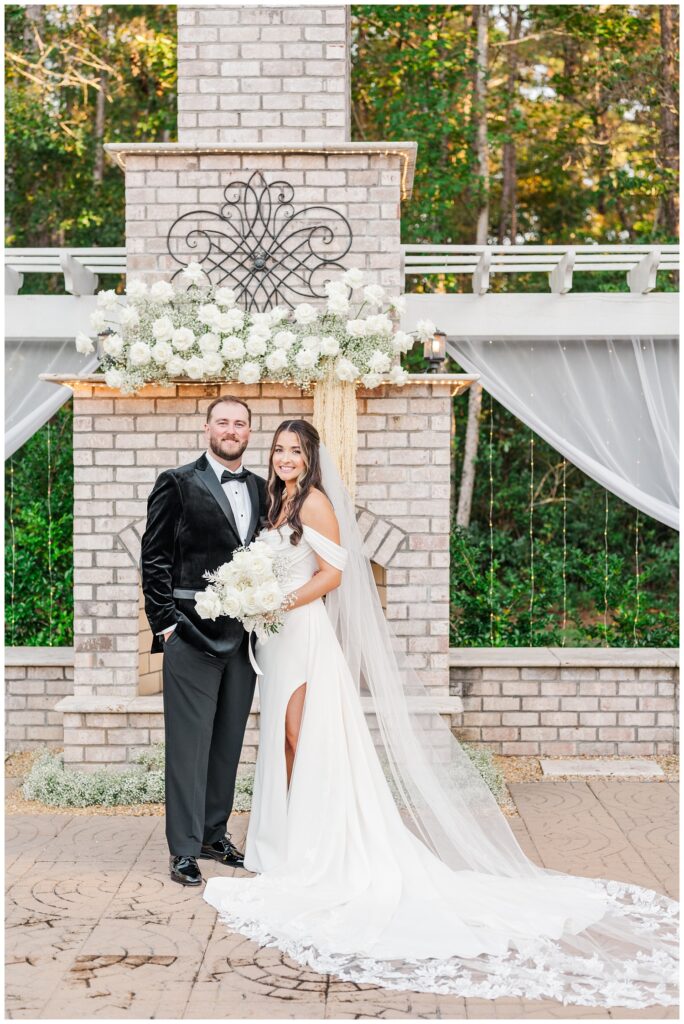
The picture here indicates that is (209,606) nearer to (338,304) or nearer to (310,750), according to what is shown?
(310,750)

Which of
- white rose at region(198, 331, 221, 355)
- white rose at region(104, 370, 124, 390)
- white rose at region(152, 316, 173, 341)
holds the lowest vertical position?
white rose at region(104, 370, 124, 390)

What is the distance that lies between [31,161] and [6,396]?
6735 mm

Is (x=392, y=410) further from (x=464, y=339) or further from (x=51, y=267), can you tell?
(x=51, y=267)

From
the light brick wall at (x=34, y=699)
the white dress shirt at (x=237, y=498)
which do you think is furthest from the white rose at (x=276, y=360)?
the light brick wall at (x=34, y=699)

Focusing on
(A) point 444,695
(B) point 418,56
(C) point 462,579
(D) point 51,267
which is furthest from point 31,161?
(A) point 444,695

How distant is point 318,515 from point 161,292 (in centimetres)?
181

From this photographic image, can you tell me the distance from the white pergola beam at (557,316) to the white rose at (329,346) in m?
1.77

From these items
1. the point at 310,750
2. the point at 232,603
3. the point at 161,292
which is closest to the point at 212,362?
the point at 161,292

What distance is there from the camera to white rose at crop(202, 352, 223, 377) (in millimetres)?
5465

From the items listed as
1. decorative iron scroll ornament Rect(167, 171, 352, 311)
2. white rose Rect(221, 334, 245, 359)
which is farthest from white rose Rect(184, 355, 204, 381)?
decorative iron scroll ornament Rect(167, 171, 352, 311)

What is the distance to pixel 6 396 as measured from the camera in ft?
23.7

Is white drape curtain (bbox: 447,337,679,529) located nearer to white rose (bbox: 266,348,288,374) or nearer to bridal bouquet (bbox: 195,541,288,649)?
white rose (bbox: 266,348,288,374)

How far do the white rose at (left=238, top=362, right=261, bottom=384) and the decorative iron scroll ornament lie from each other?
0.60 metres

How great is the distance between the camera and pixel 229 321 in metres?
5.50
